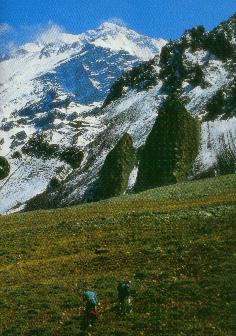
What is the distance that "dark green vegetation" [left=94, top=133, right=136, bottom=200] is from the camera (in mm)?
139875

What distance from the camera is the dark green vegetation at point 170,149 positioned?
13125cm

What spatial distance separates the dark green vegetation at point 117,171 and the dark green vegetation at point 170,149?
7326 millimetres

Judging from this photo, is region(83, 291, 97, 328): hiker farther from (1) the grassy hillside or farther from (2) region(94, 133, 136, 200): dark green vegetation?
(2) region(94, 133, 136, 200): dark green vegetation

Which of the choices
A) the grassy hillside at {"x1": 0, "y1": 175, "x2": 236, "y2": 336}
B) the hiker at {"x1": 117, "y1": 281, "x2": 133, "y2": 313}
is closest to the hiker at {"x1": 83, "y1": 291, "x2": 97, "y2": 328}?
the grassy hillside at {"x1": 0, "y1": 175, "x2": 236, "y2": 336}

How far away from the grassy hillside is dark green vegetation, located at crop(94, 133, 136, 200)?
74.8 meters

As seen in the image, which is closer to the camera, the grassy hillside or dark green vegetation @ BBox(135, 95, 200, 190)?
the grassy hillside

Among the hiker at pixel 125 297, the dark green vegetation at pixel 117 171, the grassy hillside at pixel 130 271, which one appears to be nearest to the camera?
the grassy hillside at pixel 130 271

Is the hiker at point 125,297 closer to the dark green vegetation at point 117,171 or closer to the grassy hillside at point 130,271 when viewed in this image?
the grassy hillside at point 130,271

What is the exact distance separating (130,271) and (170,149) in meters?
102

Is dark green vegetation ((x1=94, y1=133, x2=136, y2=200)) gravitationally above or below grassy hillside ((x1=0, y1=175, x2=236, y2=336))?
above

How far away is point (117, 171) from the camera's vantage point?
467 feet

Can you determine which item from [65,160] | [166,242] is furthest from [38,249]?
[65,160]

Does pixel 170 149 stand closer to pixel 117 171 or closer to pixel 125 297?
pixel 117 171

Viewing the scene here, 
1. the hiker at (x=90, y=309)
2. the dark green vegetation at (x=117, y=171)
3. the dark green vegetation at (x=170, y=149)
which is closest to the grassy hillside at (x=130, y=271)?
the hiker at (x=90, y=309)
